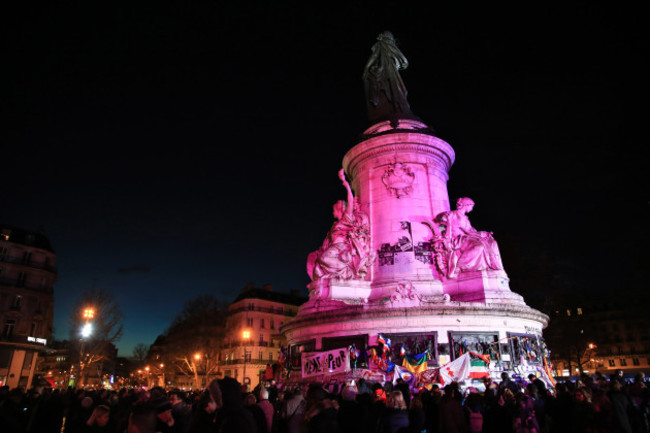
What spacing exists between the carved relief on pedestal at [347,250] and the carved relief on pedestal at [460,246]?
301cm

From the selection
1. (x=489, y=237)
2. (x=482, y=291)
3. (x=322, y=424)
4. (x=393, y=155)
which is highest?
(x=393, y=155)

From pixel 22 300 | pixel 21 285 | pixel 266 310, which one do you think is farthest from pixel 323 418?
pixel 266 310

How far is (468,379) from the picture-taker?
14453 millimetres

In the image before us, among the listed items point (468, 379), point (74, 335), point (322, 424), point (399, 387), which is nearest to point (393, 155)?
point (468, 379)

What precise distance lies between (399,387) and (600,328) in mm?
70077

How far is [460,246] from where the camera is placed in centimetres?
1869

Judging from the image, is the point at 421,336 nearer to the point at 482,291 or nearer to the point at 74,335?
the point at 482,291

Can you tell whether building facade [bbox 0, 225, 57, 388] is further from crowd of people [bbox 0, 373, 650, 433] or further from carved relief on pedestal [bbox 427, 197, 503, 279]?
carved relief on pedestal [bbox 427, 197, 503, 279]

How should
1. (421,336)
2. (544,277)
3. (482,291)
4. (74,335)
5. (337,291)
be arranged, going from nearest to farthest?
(421,336) < (482,291) < (337,291) < (544,277) < (74,335)

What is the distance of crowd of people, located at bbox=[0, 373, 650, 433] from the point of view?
4879mm

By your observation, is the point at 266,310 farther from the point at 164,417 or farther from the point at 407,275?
the point at 164,417

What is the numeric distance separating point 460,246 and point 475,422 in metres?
11.0

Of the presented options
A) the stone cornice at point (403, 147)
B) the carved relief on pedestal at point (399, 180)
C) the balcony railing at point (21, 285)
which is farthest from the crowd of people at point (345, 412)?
the balcony railing at point (21, 285)

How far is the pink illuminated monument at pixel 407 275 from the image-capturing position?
52.3 ft
